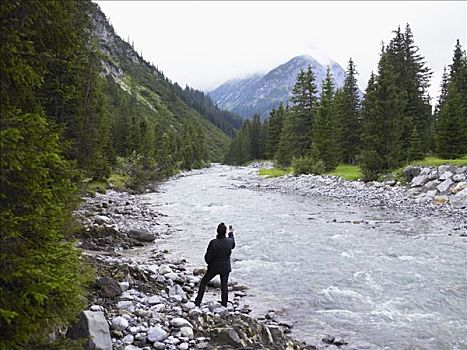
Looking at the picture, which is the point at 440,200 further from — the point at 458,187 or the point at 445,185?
the point at 445,185

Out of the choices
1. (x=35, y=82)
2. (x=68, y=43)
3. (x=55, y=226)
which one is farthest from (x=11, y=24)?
(x=55, y=226)

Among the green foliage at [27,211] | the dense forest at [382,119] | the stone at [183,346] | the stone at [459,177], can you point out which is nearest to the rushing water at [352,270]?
the stone at [183,346]

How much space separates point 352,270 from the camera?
13.9m

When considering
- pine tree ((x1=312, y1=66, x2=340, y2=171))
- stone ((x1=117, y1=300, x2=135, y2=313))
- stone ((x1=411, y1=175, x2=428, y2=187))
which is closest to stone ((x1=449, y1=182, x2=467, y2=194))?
stone ((x1=411, y1=175, x2=428, y2=187))

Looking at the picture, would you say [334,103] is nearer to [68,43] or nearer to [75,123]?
[75,123]

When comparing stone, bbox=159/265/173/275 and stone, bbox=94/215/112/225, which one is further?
stone, bbox=94/215/112/225

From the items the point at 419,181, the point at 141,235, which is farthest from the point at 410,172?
the point at 141,235

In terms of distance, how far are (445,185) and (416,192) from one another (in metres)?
2.24

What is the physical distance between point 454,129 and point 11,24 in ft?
134

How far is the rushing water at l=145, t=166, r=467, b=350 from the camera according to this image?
950 centimetres

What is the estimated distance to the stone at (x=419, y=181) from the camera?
99.6ft

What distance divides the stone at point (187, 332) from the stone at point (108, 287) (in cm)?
216

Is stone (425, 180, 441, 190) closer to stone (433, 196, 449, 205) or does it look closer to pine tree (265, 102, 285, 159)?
stone (433, 196, 449, 205)

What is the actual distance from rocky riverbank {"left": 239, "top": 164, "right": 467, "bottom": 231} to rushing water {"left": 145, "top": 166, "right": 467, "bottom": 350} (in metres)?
1.94
